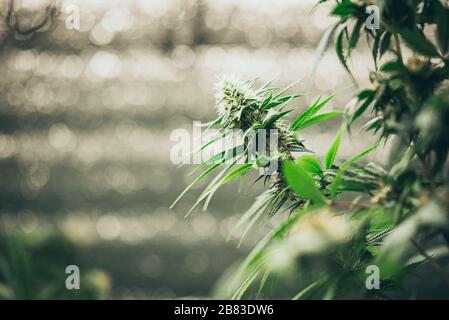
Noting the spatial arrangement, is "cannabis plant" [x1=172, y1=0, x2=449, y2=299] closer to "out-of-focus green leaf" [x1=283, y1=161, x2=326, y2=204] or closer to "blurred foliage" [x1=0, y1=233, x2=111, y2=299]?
"out-of-focus green leaf" [x1=283, y1=161, x2=326, y2=204]

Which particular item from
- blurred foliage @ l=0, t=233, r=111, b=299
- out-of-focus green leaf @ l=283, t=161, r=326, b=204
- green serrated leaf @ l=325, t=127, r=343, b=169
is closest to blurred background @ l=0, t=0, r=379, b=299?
blurred foliage @ l=0, t=233, r=111, b=299

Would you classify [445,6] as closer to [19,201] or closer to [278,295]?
[278,295]

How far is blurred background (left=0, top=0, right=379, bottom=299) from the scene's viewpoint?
5.74 feet

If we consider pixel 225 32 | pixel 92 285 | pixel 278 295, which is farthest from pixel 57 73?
pixel 278 295

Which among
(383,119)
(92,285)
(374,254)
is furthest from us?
(92,285)

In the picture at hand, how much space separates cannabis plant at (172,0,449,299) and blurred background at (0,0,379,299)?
121 cm

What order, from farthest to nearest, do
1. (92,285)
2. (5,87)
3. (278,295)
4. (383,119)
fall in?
(5,87)
(278,295)
(92,285)
(383,119)

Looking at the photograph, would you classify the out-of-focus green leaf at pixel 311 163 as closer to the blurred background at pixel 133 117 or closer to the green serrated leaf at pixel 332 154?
the green serrated leaf at pixel 332 154

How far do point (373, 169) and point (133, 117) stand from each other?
1.43 m

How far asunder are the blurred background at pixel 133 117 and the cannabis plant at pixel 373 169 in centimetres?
121

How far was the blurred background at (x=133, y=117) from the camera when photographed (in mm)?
1749
